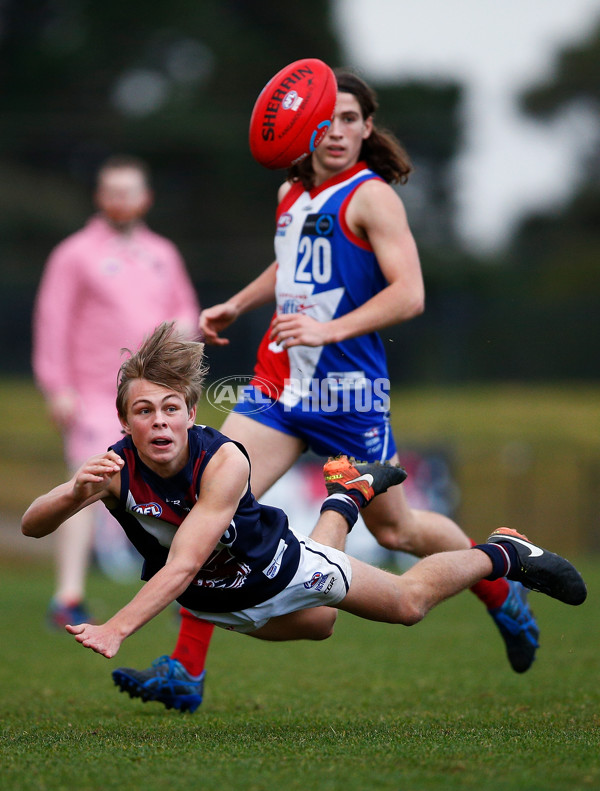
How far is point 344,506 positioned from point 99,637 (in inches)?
49.5

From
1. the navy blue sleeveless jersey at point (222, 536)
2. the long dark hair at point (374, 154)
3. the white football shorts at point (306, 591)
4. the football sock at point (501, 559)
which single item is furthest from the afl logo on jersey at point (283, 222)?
the football sock at point (501, 559)

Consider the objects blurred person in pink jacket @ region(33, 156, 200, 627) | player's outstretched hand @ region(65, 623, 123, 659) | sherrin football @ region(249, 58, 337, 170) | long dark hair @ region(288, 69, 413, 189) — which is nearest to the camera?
player's outstretched hand @ region(65, 623, 123, 659)

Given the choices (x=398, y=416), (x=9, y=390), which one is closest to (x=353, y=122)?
(x=398, y=416)

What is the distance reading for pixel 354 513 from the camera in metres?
4.27

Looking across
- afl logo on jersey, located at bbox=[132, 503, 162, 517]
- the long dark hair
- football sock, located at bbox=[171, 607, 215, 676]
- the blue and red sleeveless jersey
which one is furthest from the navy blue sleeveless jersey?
the long dark hair

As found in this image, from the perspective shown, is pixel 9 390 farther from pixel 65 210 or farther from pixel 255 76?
pixel 255 76

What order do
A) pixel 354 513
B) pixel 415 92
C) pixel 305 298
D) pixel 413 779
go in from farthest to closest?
pixel 415 92
pixel 305 298
pixel 354 513
pixel 413 779

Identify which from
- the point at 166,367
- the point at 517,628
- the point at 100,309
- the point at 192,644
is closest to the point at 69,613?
the point at 100,309

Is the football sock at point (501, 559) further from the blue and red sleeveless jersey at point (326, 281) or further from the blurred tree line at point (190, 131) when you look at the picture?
the blurred tree line at point (190, 131)

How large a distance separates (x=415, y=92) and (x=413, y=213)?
356cm

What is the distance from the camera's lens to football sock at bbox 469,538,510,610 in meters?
4.78

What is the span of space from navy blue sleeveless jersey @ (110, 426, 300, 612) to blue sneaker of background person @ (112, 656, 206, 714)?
521mm

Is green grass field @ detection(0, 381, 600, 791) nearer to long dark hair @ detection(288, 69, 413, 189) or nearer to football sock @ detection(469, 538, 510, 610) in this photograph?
football sock @ detection(469, 538, 510, 610)

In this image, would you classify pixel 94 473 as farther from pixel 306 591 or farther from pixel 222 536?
pixel 306 591
